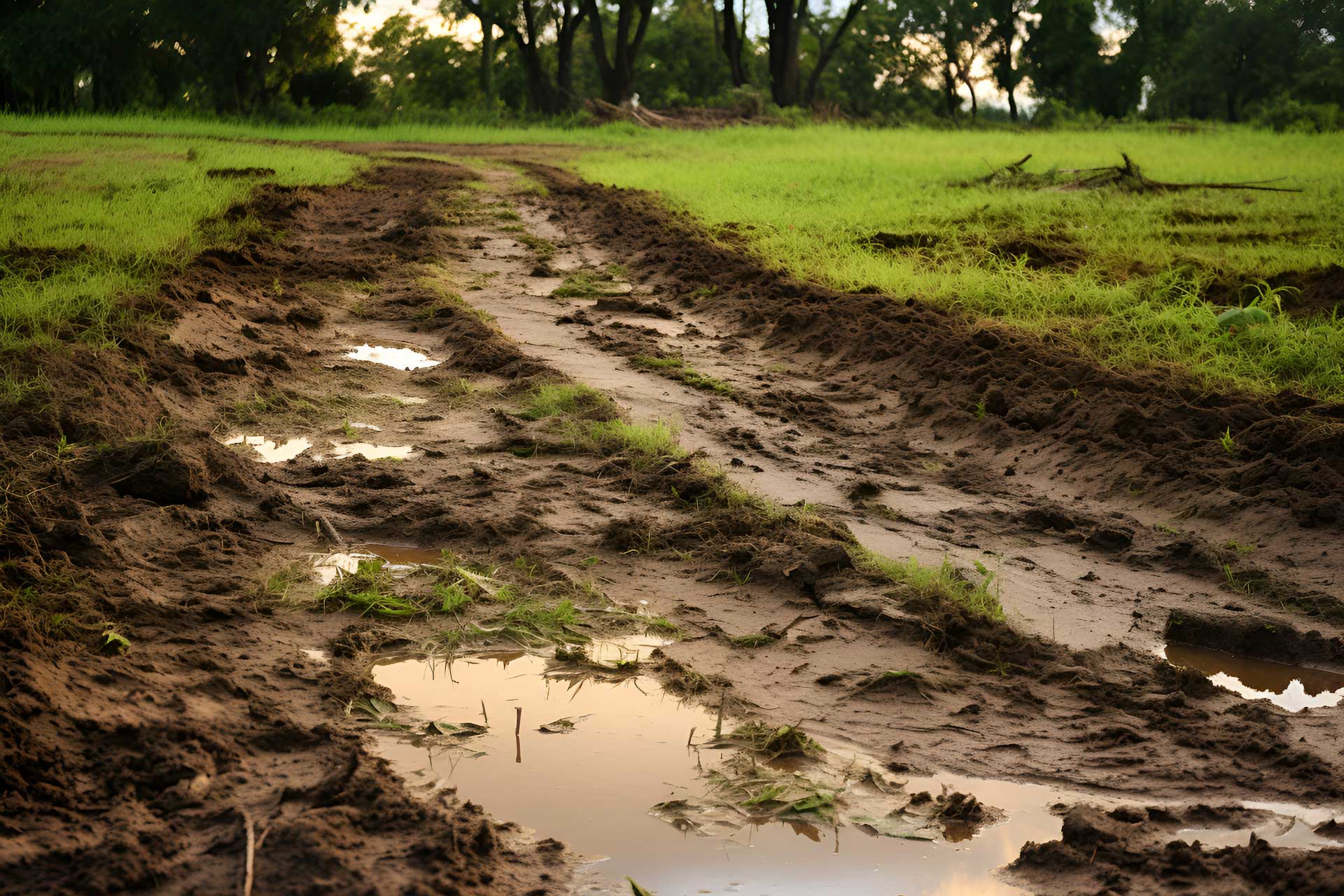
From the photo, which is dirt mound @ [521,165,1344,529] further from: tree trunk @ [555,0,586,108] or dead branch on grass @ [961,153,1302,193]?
tree trunk @ [555,0,586,108]

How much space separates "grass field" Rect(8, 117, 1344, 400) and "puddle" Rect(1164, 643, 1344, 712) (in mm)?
2594

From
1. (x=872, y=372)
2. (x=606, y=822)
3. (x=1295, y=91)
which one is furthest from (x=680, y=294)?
(x=1295, y=91)

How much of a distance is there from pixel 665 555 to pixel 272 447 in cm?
224

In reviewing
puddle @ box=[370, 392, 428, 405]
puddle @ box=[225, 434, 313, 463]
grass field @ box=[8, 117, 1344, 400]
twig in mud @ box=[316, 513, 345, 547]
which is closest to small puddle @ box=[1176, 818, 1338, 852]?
twig in mud @ box=[316, 513, 345, 547]

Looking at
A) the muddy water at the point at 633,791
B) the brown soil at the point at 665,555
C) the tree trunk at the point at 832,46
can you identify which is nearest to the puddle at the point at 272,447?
the brown soil at the point at 665,555

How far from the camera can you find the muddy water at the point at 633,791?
277cm

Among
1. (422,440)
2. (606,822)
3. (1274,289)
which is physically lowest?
(606,822)

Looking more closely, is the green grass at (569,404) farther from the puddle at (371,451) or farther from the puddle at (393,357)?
the puddle at (393,357)

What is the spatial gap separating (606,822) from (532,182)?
46.6 ft

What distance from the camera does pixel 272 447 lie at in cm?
569

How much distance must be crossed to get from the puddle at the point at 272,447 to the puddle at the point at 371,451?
5.9 inches

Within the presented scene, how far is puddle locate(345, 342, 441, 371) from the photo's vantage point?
7.21 meters

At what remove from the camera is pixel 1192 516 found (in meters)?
5.17

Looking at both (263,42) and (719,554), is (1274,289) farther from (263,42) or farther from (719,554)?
(263,42)
